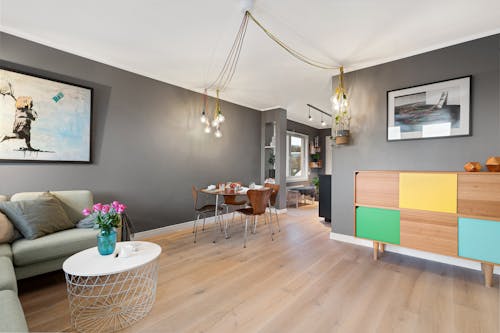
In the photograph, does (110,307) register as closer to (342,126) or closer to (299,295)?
(299,295)

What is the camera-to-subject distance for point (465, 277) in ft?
7.82

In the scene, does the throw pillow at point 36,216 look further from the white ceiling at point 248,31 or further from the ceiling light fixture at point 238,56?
the ceiling light fixture at point 238,56

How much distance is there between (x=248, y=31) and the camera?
8.22ft

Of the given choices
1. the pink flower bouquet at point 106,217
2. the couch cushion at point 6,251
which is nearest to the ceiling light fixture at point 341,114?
the pink flower bouquet at point 106,217

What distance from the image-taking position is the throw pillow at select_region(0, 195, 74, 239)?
2.14 metres

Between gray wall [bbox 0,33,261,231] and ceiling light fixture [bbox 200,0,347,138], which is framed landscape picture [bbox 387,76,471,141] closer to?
ceiling light fixture [bbox 200,0,347,138]

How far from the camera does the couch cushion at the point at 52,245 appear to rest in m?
1.93

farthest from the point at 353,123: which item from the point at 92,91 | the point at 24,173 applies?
the point at 24,173

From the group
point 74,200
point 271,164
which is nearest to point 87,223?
point 74,200

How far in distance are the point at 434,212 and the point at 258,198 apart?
6.84 feet

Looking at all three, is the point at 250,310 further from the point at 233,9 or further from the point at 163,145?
the point at 163,145

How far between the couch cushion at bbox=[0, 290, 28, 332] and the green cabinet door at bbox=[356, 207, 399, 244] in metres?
3.09

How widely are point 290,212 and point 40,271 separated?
4.73 metres

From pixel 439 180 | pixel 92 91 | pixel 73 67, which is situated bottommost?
pixel 439 180
